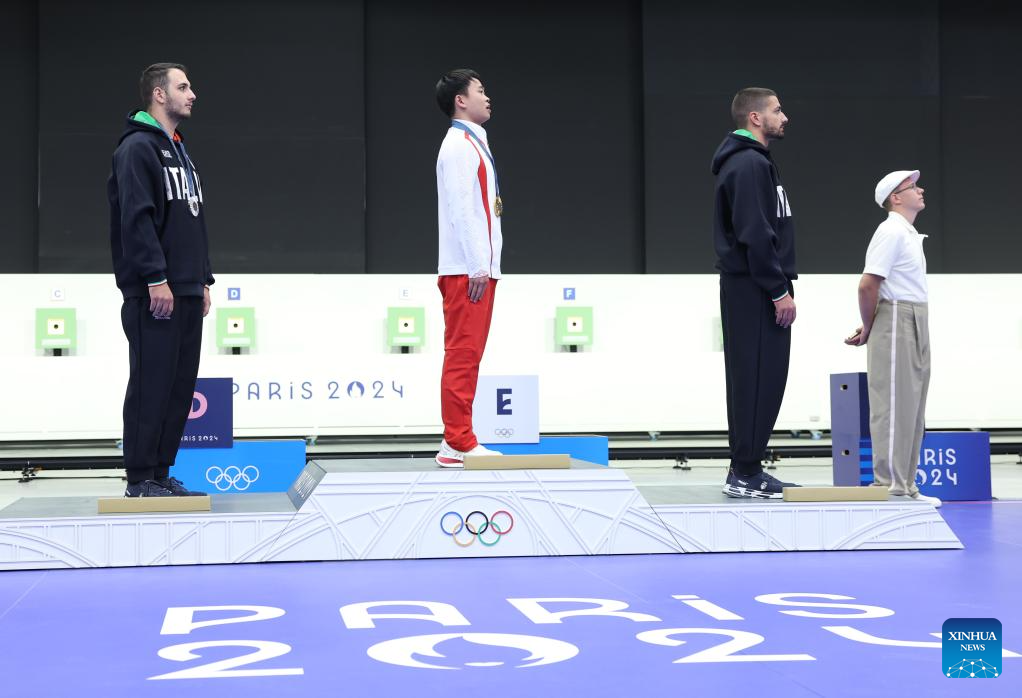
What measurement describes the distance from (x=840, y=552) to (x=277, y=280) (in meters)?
6.23

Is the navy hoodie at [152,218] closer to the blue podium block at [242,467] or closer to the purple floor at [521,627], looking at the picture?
the purple floor at [521,627]

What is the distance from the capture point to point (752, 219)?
407cm

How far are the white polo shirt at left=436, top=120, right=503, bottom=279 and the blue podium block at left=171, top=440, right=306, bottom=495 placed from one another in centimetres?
257

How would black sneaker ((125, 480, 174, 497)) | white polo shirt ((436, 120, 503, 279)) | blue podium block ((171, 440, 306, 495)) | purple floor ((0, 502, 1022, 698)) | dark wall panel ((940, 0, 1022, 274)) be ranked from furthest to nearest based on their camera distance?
dark wall panel ((940, 0, 1022, 274)), blue podium block ((171, 440, 306, 495)), white polo shirt ((436, 120, 503, 279)), black sneaker ((125, 480, 174, 497)), purple floor ((0, 502, 1022, 698))

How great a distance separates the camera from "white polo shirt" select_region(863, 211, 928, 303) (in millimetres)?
5082

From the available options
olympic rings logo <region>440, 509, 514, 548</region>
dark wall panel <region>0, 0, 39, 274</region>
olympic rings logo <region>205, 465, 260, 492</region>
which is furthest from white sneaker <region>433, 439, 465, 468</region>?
dark wall panel <region>0, 0, 39, 274</region>

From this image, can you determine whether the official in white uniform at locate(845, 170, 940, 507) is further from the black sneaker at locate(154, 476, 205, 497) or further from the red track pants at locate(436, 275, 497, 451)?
the black sneaker at locate(154, 476, 205, 497)

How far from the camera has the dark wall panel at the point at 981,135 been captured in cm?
1066

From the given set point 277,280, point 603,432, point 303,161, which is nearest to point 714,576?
point 603,432

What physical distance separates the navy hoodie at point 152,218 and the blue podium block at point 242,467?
2.31 m

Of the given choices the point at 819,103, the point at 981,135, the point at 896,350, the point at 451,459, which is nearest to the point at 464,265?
the point at 451,459

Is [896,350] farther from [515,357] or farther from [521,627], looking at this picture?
[515,357]

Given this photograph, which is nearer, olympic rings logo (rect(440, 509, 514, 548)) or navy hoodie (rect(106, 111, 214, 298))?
navy hoodie (rect(106, 111, 214, 298))

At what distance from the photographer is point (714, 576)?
11.3 ft
